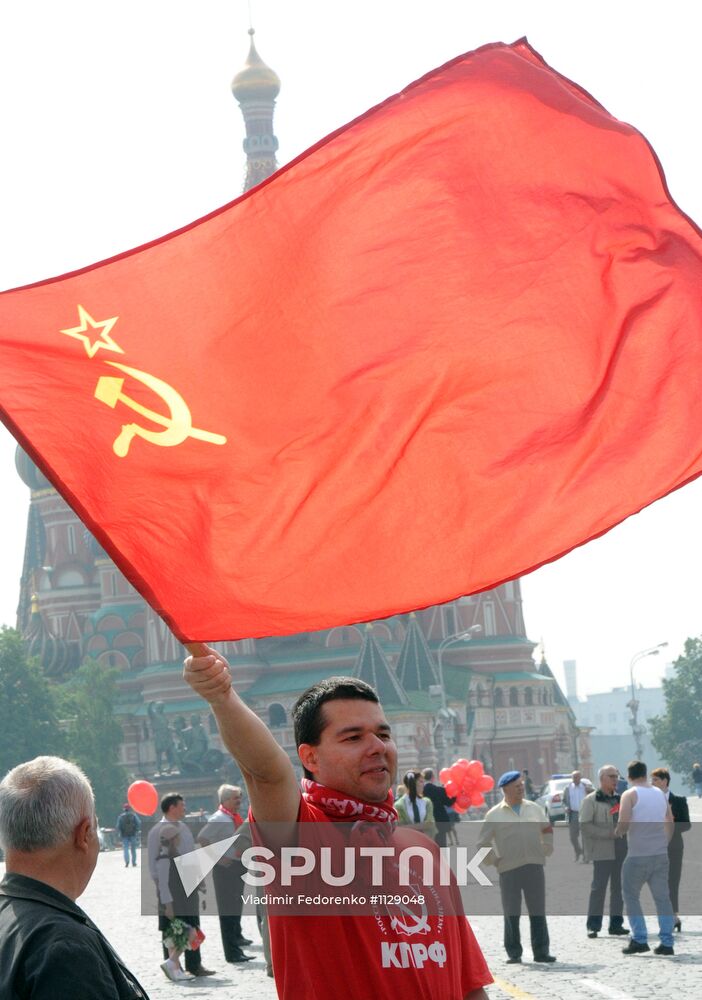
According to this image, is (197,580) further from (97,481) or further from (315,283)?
(315,283)

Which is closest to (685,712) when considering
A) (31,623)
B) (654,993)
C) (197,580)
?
(31,623)

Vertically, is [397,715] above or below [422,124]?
above

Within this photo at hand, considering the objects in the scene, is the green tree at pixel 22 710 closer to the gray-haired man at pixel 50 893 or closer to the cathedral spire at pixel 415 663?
the cathedral spire at pixel 415 663

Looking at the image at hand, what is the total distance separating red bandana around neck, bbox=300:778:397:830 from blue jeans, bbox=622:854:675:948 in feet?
32.0

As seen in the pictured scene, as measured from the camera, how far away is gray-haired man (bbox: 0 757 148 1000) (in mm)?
3389

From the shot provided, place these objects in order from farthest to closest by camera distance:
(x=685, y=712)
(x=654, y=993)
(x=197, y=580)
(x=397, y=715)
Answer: (x=685, y=712) → (x=397, y=715) → (x=654, y=993) → (x=197, y=580)

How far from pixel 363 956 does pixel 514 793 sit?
35.3ft

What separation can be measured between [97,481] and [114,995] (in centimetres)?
156

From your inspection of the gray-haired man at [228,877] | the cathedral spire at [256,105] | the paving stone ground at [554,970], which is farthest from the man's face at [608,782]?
the cathedral spire at [256,105]

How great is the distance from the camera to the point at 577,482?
483cm

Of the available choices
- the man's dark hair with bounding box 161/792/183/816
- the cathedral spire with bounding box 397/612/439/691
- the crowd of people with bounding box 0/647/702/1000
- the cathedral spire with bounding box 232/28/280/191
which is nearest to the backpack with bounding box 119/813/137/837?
the man's dark hair with bounding box 161/792/183/816

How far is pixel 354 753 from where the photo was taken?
386cm

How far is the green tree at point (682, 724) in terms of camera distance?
105850 millimetres

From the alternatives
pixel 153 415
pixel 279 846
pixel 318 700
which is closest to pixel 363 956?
pixel 279 846
